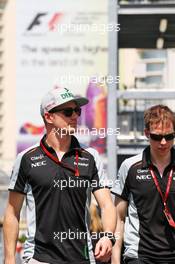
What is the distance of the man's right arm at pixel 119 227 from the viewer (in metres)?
5.19

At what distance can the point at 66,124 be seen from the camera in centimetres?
493

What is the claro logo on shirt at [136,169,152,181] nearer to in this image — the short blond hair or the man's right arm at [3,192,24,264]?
the short blond hair

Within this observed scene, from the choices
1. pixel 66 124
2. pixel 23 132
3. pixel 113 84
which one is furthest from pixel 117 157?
pixel 23 132

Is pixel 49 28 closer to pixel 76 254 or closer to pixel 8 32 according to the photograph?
pixel 8 32

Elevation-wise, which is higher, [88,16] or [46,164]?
[88,16]

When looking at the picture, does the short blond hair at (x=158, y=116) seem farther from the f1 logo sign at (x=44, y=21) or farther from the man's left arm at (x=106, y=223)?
the f1 logo sign at (x=44, y=21)

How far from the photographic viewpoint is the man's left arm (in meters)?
4.63

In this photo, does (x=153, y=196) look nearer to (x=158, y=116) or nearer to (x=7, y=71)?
(x=158, y=116)

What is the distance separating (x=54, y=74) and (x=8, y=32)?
236 cm

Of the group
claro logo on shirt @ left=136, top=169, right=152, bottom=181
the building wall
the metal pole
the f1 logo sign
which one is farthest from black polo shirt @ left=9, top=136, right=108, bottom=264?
the f1 logo sign

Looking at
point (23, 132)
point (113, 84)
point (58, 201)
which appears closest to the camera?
point (58, 201)

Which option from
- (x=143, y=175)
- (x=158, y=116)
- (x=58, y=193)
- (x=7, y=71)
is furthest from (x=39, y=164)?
(x=7, y=71)

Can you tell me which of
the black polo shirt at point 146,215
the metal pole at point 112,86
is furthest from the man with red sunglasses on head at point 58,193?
the metal pole at point 112,86

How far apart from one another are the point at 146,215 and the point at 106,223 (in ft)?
0.98
